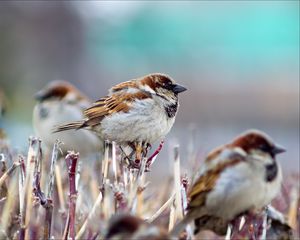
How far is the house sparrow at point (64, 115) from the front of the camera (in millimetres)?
6047

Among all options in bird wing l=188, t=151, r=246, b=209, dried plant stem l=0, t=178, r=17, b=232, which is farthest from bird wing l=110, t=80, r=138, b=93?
bird wing l=188, t=151, r=246, b=209

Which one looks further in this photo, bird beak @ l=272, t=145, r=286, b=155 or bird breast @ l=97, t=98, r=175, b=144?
bird breast @ l=97, t=98, r=175, b=144

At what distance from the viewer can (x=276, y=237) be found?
2.95 metres

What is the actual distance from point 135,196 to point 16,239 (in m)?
0.69

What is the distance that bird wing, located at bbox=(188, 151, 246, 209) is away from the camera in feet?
7.78

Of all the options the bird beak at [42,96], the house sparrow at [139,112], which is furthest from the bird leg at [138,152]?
the bird beak at [42,96]

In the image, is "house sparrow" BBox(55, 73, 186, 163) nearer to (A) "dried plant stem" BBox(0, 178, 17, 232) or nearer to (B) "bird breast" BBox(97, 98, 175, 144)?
(B) "bird breast" BBox(97, 98, 175, 144)

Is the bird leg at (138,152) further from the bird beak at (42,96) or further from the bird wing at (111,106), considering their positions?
the bird beak at (42,96)

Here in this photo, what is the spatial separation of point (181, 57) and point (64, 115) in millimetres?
24307

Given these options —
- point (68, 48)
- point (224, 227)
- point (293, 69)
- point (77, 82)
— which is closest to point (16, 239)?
point (224, 227)

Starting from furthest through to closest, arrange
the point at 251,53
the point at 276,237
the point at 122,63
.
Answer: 1. the point at 251,53
2. the point at 122,63
3. the point at 276,237

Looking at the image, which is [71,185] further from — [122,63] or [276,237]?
[122,63]

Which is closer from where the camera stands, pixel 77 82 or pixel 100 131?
pixel 100 131

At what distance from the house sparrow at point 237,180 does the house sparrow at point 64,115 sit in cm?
362
